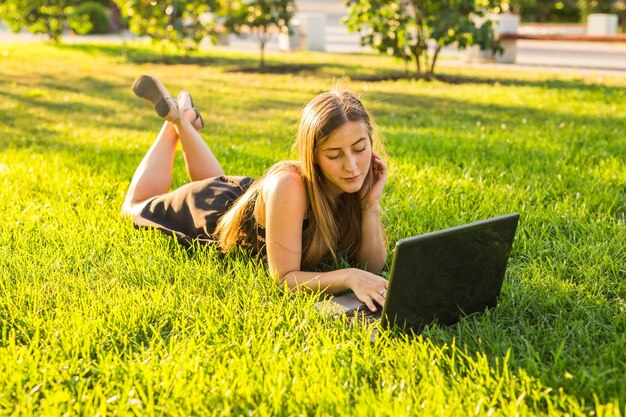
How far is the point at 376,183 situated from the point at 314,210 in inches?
13.5

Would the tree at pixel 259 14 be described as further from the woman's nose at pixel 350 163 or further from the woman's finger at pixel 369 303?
the woman's finger at pixel 369 303

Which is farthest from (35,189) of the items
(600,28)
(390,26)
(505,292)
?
A: (600,28)

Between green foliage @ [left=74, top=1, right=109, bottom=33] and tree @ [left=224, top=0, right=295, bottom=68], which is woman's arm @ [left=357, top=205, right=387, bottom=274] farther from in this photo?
green foliage @ [left=74, top=1, right=109, bottom=33]

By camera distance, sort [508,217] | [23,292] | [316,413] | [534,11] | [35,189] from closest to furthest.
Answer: [316,413] < [508,217] < [23,292] < [35,189] < [534,11]

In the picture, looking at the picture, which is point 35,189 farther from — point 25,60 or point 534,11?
point 534,11

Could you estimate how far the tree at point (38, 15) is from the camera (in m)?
18.8

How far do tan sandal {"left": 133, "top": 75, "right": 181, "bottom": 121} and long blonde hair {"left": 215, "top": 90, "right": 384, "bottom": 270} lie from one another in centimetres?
126

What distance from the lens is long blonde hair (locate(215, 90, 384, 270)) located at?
10.4 ft

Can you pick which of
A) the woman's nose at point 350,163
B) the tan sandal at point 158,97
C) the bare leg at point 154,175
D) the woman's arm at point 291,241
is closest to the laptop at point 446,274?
the woman's arm at point 291,241

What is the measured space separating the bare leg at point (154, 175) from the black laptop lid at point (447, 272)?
2232 millimetres

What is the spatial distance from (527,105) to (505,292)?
5830 millimetres

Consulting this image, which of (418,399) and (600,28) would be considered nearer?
(418,399)

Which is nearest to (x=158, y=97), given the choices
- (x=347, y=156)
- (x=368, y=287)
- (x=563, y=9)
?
(x=347, y=156)

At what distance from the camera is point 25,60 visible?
15.7 m
